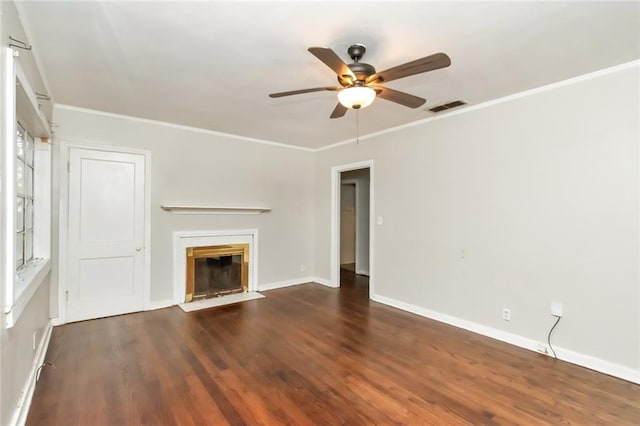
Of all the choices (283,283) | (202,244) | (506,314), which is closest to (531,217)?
(506,314)

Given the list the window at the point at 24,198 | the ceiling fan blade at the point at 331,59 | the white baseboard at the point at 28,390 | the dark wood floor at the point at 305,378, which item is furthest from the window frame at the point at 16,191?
the ceiling fan blade at the point at 331,59

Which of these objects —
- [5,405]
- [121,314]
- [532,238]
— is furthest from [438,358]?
[121,314]

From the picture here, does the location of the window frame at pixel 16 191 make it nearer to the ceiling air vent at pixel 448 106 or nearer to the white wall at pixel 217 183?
the white wall at pixel 217 183

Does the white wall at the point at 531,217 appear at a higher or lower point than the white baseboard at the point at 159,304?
higher

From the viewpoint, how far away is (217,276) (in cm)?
487

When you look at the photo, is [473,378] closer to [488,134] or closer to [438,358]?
[438,358]

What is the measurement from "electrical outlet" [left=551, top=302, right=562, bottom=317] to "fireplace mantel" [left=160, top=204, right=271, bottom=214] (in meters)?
3.94

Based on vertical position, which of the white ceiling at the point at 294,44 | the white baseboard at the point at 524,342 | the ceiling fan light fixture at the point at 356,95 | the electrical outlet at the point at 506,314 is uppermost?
the white ceiling at the point at 294,44

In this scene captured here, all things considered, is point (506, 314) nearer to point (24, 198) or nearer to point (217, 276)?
point (217, 276)

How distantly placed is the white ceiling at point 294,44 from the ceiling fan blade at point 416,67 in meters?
0.29

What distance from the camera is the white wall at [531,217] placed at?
259 cm

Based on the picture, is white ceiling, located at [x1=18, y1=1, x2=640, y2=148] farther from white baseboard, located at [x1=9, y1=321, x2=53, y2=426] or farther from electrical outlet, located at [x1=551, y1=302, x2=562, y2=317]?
white baseboard, located at [x1=9, y1=321, x2=53, y2=426]

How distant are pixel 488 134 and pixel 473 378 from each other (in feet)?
8.01

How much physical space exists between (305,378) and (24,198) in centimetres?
291
